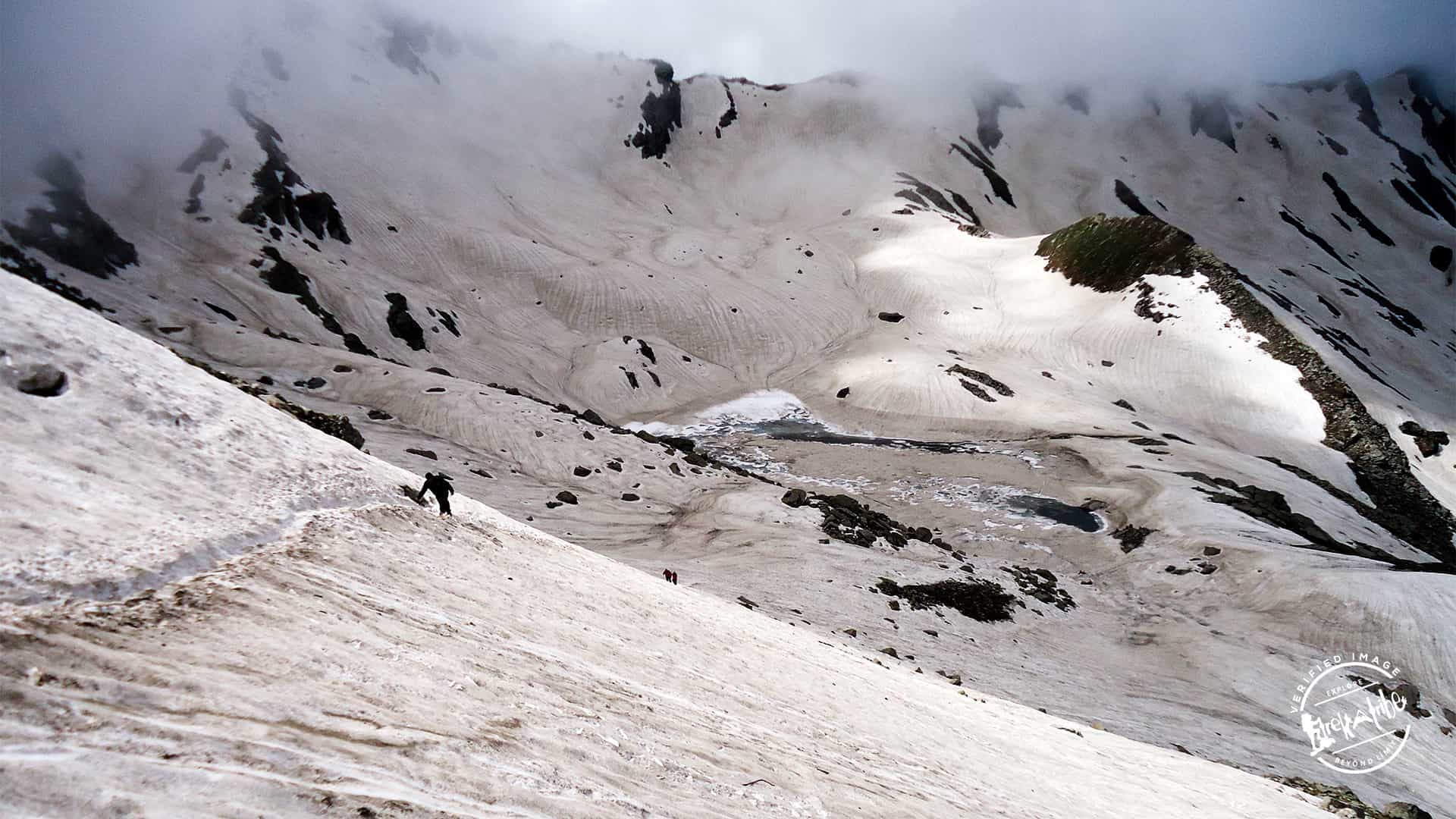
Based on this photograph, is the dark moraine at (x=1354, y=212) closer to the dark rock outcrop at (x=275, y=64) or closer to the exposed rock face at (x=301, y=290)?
the exposed rock face at (x=301, y=290)

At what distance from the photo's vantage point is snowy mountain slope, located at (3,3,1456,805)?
24.6 meters

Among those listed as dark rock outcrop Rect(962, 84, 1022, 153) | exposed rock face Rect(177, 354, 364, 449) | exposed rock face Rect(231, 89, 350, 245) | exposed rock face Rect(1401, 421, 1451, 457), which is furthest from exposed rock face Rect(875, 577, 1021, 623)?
dark rock outcrop Rect(962, 84, 1022, 153)

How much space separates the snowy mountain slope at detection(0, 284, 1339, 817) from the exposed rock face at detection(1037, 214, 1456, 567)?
1366 inches

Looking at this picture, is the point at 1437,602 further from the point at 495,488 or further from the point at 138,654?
the point at 138,654

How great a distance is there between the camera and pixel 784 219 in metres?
106

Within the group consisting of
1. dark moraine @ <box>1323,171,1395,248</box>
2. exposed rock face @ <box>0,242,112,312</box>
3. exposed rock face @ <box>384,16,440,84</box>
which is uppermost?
dark moraine @ <box>1323,171,1395,248</box>

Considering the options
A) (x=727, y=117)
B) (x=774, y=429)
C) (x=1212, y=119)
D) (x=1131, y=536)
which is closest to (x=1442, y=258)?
(x=1212, y=119)

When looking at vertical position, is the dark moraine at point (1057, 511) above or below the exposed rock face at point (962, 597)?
above

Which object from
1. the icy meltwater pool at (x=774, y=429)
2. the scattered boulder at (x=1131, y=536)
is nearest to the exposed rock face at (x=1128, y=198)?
the icy meltwater pool at (x=774, y=429)

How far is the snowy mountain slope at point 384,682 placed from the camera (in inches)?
157

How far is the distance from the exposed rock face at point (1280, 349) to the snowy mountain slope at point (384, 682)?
34.7 m

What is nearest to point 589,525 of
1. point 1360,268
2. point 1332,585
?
point 1332,585

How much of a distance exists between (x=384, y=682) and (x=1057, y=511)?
3791 cm

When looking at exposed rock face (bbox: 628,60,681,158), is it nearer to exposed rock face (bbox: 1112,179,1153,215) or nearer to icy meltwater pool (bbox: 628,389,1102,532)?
icy meltwater pool (bbox: 628,389,1102,532)
